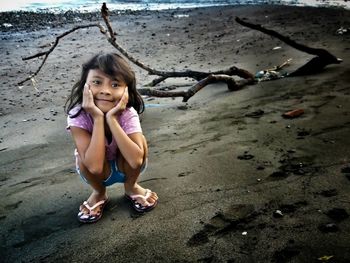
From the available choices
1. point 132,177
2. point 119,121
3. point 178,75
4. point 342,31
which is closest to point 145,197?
point 132,177

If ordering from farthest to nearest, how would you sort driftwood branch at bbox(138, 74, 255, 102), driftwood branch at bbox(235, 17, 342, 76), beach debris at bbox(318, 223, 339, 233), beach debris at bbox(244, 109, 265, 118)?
driftwood branch at bbox(235, 17, 342, 76)
driftwood branch at bbox(138, 74, 255, 102)
beach debris at bbox(244, 109, 265, 118)
beach debris at bbox(318, 223, 339, 233)

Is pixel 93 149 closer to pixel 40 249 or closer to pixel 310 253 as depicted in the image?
pixel 40 249

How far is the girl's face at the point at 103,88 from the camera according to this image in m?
2.21

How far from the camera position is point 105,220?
2348mm

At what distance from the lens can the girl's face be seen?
7.25ft

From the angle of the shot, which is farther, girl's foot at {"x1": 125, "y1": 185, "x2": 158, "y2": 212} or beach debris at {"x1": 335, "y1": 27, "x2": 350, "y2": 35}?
beach debris at {"x1": 335, "y1": 27, "x2": 350, "y2": 35}

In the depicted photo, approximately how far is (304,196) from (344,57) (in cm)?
395

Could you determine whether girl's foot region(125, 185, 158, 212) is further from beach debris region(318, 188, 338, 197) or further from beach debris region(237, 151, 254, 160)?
beach debris region(318, 188, 338, 197)

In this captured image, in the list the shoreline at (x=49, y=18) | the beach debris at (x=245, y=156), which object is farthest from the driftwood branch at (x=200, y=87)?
the shoreline at (x=49, y=18)

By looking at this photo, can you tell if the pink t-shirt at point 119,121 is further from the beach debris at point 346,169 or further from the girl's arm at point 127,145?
the beach debris at point 346,169

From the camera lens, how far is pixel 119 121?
233 cm

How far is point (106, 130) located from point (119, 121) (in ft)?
0.35

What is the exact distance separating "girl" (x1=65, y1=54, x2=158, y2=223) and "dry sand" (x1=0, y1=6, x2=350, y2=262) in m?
0.20

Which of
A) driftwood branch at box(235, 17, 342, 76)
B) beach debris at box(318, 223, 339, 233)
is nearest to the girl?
beach debris at box(318, 223, 339, 233)
